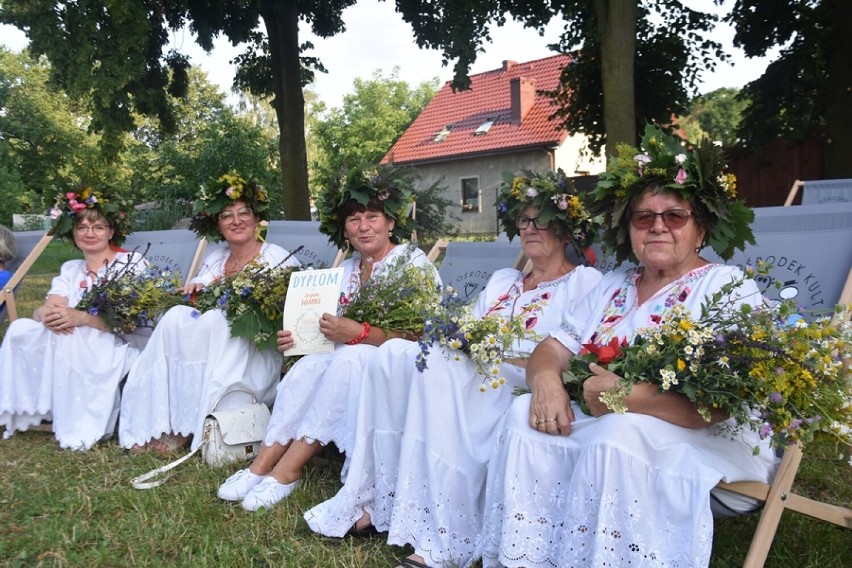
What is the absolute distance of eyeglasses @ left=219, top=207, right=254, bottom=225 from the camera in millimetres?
4707

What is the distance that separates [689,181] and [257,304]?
2457mm

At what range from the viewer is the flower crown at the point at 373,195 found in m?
4.04

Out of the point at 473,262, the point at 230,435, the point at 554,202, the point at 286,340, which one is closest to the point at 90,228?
the point at 230,435

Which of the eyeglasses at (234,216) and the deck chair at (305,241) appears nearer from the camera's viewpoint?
the eyeglasses at (234,216)

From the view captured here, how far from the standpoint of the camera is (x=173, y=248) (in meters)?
5.87

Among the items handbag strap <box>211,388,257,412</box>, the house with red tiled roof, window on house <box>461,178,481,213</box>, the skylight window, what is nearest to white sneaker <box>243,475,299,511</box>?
handbag strap <box>211,388,257,412</box>

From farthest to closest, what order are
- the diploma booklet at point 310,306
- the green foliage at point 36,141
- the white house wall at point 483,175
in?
the green foliage at point 36,141
the white house wall at point 483,175
the diploma booklet at point 310,306

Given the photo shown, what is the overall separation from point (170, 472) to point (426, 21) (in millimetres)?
8076

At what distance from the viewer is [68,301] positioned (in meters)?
4.79

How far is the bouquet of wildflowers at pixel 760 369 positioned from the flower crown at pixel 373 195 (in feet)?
6.85

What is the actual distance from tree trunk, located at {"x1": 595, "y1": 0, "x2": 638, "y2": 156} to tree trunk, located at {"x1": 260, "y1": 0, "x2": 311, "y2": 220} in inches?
176

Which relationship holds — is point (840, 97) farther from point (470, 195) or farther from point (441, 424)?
point (470, 195)

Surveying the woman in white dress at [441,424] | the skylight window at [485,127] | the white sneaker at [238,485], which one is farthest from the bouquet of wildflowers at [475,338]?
the skylight window at [485,127]

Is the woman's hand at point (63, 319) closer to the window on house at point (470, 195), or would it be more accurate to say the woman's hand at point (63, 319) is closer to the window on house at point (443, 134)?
the window on house at point (470, 195)
